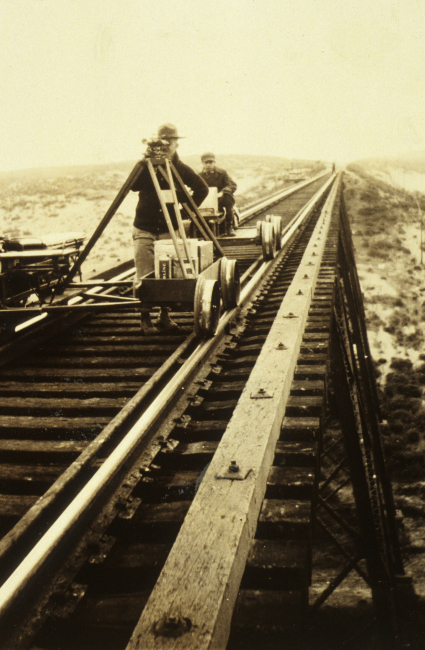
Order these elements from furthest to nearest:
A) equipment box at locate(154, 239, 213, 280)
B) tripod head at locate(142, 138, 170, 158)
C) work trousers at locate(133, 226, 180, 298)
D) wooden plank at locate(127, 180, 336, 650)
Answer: work trousers at locate(133, 226, 180, 298), equipment box at locate(154, 239, 213, 280), tripod head at locate(142, 138, 170, 158), wooden plank at locate(127, 180, 336, 650)

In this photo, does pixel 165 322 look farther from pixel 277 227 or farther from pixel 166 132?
pixel 277 227

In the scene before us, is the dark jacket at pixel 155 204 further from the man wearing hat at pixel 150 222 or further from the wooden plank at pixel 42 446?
the wooden plank at pixel 42 446

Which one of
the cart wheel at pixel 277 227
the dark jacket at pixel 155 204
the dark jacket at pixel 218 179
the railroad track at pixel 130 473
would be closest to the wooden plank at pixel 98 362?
the railroad track at pixel 130 473

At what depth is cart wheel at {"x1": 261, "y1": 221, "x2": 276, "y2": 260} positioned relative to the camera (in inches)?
346

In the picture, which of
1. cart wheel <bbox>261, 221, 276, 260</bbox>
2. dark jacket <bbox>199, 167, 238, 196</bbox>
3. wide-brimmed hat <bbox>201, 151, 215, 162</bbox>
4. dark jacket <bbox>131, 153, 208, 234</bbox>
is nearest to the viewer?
dark jacket <bbox>131, 153, 208, 234</bbox>

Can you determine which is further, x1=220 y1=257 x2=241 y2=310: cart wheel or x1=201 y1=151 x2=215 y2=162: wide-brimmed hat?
x1=201 y1=151 x2=215 y2=162: wide-brimmed hat

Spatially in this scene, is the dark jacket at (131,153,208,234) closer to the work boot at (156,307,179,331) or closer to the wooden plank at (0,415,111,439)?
the work boot at (156,307,179,331)

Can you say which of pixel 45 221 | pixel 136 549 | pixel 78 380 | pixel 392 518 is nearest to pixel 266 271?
Result: pixel 392 518

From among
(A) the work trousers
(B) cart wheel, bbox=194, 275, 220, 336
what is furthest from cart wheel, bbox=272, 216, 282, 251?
(B) cart wheel, bbox=194, 275, 220, 336

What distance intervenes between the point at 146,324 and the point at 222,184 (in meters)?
5.95

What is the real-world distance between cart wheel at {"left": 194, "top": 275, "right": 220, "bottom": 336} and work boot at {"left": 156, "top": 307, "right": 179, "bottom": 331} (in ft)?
2.31

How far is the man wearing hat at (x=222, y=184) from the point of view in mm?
9914

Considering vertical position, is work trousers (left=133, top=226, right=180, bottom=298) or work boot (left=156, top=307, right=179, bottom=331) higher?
work trousers (left=133, top=226, right=180, bottom=298)

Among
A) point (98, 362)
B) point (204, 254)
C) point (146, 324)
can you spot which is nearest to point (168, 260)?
point (204, 254)
